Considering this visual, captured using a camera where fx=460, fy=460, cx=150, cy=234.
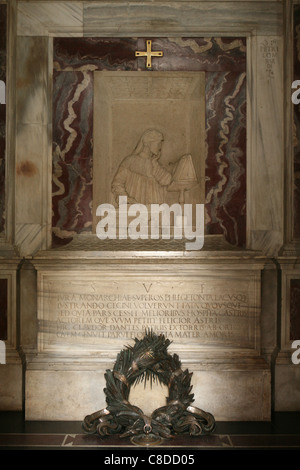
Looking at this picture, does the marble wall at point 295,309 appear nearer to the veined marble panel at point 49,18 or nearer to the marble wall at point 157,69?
the marble wall at point 157,69

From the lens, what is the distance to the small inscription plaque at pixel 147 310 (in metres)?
4.20

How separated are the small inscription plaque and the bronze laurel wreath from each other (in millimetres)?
227

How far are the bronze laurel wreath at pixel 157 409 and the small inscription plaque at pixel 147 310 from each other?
227mm

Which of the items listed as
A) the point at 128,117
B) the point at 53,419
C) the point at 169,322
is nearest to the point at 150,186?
the point at 128,117

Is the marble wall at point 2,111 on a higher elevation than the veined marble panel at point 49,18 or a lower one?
lower

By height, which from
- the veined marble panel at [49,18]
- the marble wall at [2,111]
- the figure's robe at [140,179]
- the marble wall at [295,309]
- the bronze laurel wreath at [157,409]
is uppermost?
the veined marble panel at [49,18]

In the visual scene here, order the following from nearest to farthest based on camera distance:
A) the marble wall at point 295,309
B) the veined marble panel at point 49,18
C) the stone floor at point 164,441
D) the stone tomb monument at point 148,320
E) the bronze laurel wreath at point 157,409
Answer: the stone floor at point 164,441 < the bronze laurel wreath at point 157,409 < the stone tomb monument at point 148,320 < the marble wall at point 295,309 < the veined marble panel at point 49,18

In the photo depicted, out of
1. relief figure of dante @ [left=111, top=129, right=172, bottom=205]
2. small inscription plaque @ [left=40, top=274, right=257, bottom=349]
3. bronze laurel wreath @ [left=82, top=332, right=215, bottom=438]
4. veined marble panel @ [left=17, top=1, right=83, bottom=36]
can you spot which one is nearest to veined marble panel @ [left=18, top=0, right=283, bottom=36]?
veined marble panel @ [left=17, top=1, right=83, bottom=36]

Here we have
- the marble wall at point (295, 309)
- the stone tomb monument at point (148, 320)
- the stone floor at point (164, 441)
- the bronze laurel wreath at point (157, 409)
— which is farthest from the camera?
the marble wall at point (295, 309)

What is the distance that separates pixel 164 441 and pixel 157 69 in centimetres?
339

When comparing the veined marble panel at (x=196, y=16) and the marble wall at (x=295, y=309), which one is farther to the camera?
the veined marble panel at (x=196, y=16)

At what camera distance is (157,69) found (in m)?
4.54

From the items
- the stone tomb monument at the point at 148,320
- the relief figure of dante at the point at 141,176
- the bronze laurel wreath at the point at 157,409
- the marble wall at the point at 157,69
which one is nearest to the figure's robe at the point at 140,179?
the relief figure of dante at the point at 141,176
